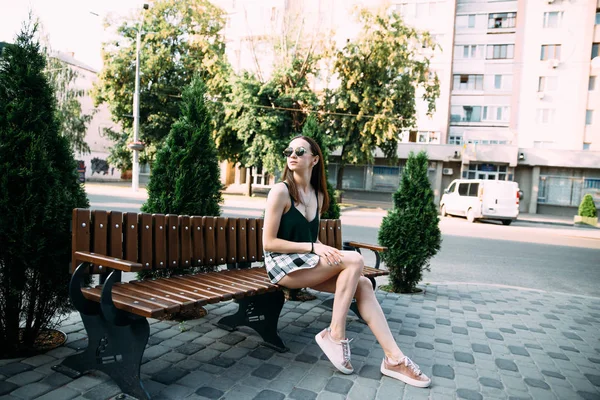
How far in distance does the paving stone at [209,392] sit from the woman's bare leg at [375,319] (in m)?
1.13

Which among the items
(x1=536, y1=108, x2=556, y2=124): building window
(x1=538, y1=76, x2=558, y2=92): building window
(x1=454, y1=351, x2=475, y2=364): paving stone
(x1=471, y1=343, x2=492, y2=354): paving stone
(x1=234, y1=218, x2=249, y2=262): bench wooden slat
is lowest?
(x1=471, y1=343, x2=492, y2=354): paving stone

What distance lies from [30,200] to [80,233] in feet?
1.33

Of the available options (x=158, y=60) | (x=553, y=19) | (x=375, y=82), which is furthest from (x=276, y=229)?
(x=553, y=19)

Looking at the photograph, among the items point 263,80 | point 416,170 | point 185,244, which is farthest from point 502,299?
point 263,80

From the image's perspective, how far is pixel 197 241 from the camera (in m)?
4.02

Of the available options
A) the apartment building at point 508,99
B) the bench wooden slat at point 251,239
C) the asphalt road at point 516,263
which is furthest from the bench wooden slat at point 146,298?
the apartment building at point 508,99

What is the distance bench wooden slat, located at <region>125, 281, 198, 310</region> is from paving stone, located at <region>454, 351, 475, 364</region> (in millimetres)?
2262

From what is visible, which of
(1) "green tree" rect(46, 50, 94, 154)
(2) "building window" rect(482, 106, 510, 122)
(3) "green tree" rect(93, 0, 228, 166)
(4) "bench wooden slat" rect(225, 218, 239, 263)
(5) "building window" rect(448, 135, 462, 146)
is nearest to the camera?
(4) "bench wooden slat" rect(225, 218, 239, 263)

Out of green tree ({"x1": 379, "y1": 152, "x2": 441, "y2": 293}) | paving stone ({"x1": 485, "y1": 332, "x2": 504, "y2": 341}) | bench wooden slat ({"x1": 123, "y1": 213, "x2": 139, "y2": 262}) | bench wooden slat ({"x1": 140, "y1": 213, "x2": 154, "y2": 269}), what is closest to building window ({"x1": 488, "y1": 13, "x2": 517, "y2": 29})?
green tree ({"x1": 379, "y1": 152, "x2": 441, "y2": 293})

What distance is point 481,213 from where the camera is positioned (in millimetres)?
21297

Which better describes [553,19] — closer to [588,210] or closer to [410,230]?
[588,210]

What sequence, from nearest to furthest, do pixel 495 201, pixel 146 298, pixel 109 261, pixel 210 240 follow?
pixel 109 261, pixel 146 298, pixel 210 240, pixel 495 201

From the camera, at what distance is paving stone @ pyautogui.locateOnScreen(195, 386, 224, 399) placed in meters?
2.85

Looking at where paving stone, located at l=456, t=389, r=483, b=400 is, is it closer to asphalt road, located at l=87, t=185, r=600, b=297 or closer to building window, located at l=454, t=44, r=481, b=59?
asphalt road, located at l=87, t=185, r=600, b=297
